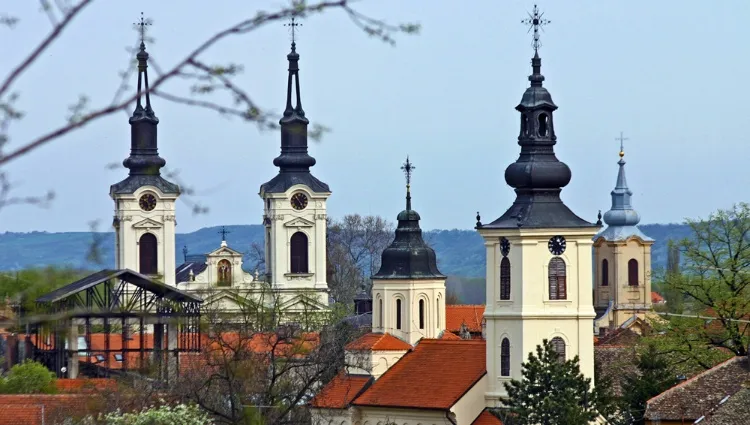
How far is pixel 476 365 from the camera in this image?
5103cm

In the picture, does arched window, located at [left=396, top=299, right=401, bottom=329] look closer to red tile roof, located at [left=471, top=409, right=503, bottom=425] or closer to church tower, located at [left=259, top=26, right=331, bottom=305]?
red tile roof, located at [left=471, top=409, right=503, bottom=425]

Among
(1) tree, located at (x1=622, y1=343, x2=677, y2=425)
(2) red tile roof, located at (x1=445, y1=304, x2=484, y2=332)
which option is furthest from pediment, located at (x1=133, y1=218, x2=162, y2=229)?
(1) tree, located at (x1=622, y1=343, x2=677, y2=425)

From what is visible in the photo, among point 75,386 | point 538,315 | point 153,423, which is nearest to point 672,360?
point 538,315

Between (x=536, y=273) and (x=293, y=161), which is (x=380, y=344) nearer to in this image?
(x=536, y=273)

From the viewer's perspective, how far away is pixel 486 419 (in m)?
49.0

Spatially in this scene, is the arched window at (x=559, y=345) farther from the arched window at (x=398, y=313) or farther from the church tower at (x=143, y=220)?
the church tower at (x=143, y=220)

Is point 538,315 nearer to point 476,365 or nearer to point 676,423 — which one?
point 476,365

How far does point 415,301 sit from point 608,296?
147 feet

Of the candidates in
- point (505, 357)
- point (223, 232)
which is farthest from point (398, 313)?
point (223, 232)

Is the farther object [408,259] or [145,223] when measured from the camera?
[145,223]

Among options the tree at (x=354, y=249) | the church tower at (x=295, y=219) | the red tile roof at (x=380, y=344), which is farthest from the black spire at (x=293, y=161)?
the red tile roof at (x=380, y=344)

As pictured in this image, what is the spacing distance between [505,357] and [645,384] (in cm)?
595

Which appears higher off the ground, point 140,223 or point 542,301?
point 140,223

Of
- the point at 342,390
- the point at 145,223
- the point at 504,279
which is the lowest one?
the point at 342,390
